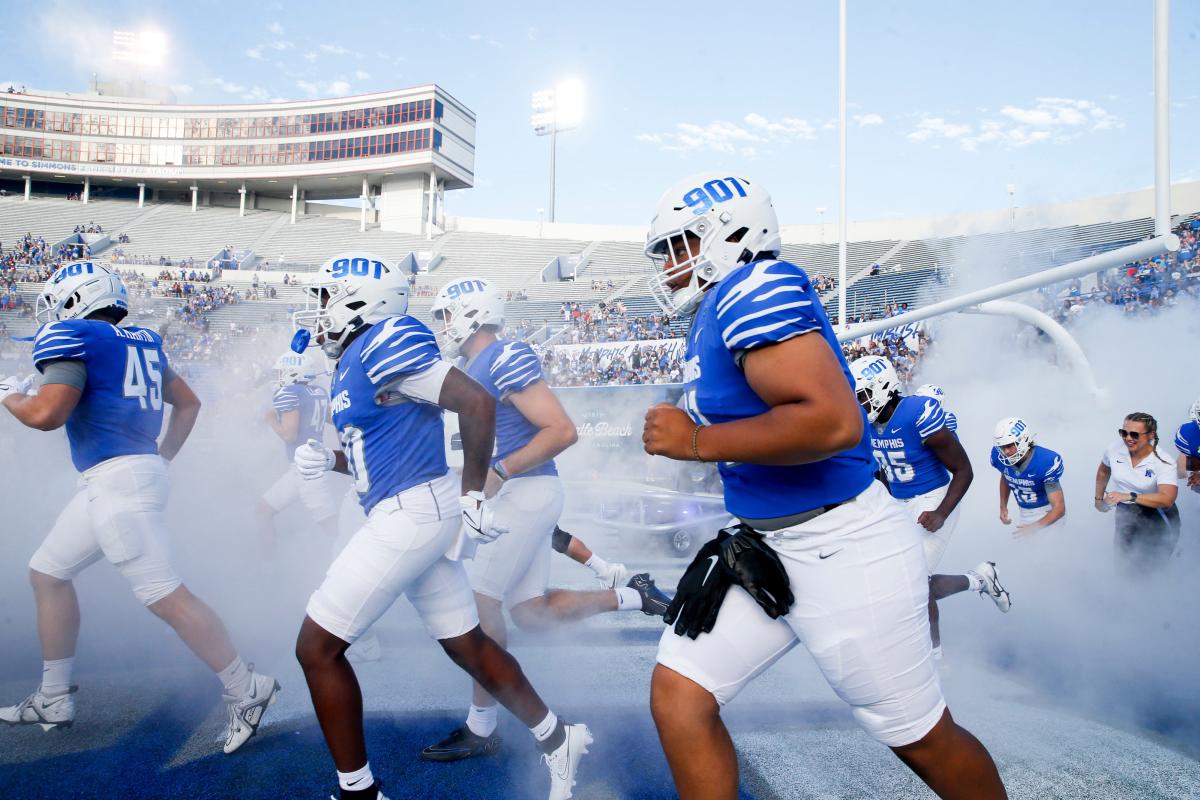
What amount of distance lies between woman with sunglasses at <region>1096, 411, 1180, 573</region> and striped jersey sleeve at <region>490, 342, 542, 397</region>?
15.0 ft

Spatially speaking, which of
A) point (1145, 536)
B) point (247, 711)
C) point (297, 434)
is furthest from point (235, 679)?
point (1145, 536)

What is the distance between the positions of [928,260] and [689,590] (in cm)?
2753

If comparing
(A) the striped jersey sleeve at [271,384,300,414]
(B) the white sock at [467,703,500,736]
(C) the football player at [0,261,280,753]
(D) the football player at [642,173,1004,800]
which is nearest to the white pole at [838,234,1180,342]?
(D) the football player at [642,173,1004,800]

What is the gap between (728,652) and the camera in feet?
6.19

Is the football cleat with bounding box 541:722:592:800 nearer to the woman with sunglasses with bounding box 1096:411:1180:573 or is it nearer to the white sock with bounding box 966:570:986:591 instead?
the white sock with bounding box 966:570:986:591

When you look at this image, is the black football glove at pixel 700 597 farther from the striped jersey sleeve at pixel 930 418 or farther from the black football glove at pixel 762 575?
the striped jersey sleeve at pixel 930 418

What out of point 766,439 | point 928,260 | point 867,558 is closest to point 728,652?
point 867,558

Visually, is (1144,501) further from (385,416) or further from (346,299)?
(346,299)

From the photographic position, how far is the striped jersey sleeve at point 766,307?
1654 millimetres

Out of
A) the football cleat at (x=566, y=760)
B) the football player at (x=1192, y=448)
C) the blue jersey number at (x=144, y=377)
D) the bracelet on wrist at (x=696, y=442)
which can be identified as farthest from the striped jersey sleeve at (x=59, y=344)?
the football player at (x=1192, y=448)

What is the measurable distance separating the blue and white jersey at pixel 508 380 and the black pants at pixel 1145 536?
182 inches

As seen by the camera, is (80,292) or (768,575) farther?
(80,292)

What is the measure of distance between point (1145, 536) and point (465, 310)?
17.0ft

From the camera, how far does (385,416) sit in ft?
9.18
